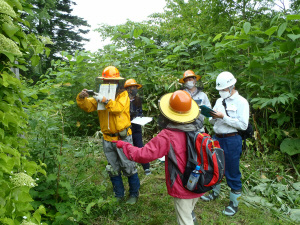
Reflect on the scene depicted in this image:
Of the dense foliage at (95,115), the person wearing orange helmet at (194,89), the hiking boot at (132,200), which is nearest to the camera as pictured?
the dense foliage at (95,115)

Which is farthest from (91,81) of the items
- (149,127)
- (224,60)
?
(224,60)

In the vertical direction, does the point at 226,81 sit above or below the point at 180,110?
above

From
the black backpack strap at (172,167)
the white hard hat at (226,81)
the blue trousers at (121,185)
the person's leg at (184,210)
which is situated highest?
the white hard hat at (226,81)

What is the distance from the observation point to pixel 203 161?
2.12 metres

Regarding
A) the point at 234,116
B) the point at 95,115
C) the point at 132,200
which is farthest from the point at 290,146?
the point at 95,115

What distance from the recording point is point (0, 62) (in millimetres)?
1430

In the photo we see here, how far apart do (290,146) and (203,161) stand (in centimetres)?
313

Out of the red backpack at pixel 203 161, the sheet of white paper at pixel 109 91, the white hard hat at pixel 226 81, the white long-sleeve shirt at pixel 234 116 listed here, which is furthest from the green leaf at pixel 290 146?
the sheet of white paper at pixel 109 91

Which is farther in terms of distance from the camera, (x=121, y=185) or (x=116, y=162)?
(x=121, y=185)

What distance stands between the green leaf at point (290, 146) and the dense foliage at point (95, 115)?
0.05 feet

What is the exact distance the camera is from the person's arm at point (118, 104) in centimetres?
287

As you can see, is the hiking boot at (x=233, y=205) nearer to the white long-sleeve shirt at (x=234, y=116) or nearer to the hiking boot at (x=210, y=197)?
the hiking boot at (x=210, y=197)

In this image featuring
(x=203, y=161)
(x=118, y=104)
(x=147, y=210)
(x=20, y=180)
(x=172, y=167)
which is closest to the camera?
(x=20, y=180)

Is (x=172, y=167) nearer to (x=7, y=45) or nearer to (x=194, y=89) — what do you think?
(x=7, y=45)
